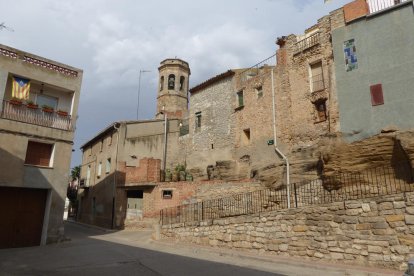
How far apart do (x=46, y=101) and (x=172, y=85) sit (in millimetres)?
24184

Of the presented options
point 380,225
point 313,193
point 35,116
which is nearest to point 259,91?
point 313,193

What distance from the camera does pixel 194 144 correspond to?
26.8 metres

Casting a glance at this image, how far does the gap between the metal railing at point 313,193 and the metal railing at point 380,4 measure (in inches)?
306

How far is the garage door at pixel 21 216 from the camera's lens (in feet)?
47.5

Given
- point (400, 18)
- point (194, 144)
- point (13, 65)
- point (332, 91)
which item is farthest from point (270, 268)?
point (194, 144)

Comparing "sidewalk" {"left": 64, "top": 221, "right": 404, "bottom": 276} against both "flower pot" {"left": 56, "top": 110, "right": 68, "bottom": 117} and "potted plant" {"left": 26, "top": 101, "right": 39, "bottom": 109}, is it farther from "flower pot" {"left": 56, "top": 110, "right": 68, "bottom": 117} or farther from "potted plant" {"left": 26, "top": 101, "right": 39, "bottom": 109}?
"potted plant" {"left": 26, "top": 101, "right": 39, "bottom": 109}

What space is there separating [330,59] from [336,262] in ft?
39.6

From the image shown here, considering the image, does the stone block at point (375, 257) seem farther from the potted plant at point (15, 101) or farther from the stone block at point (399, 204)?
the potted plant at point (15, 101)

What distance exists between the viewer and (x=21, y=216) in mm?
14938

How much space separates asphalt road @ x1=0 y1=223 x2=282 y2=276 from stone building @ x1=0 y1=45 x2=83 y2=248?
167 centimetres

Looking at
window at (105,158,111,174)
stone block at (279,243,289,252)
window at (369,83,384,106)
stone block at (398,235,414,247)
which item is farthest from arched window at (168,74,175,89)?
stone block at (398,235,414,247)

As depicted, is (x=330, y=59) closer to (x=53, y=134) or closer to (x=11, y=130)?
(x=53, y=134)

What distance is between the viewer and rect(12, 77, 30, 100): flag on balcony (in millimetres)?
15249

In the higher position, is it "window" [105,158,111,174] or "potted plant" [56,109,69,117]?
"potted plant" [56,109,69,117]
